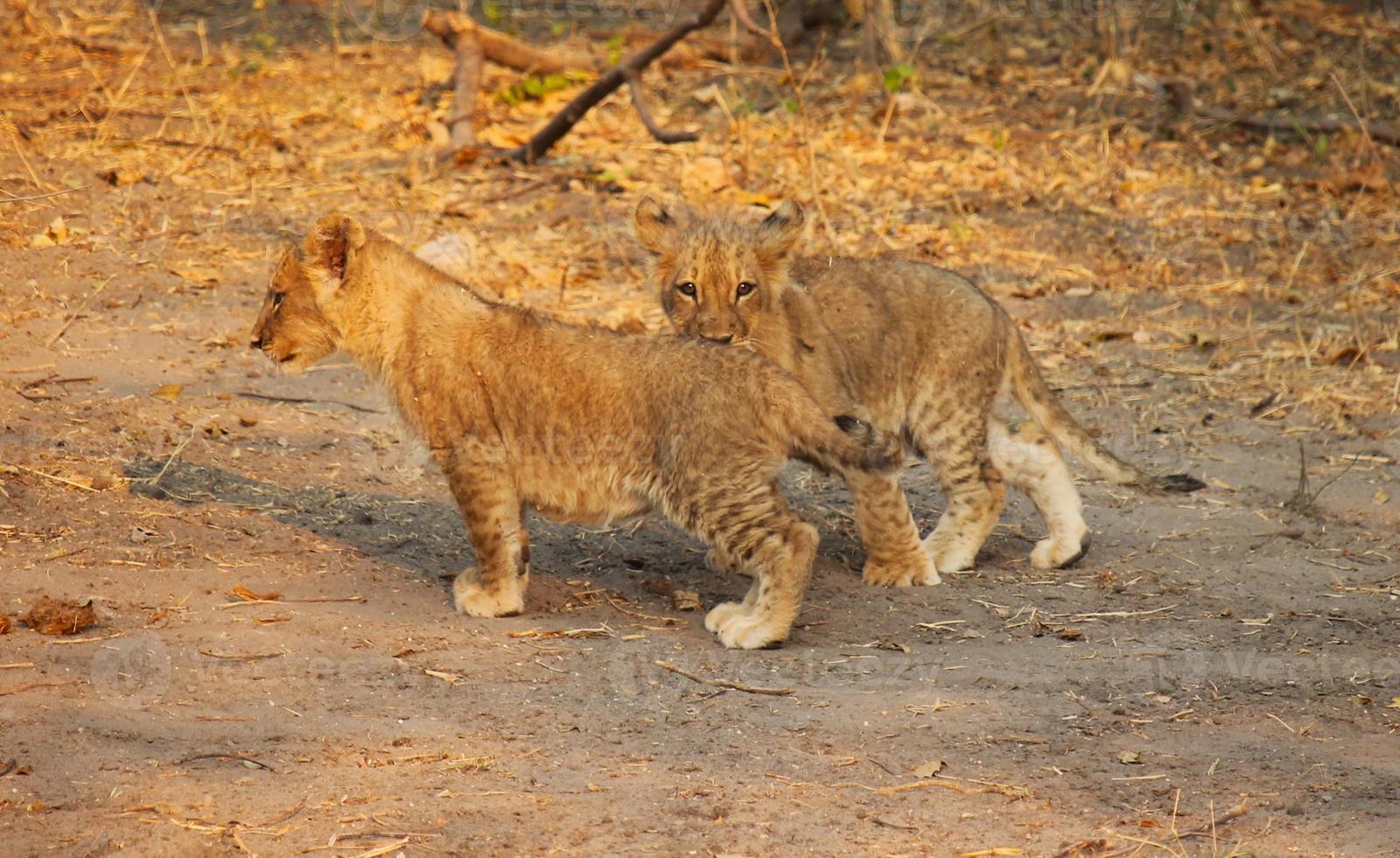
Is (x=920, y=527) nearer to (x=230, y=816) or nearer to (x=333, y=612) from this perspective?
(x=333, y=612)

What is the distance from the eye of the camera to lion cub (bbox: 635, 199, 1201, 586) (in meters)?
6.41

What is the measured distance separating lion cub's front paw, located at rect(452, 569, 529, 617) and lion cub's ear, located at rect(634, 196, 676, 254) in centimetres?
171

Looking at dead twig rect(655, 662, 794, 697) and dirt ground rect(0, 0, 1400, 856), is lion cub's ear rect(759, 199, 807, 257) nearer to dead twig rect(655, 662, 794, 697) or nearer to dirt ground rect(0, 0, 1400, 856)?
dirt ground rect(0, 0, 1400, 856)

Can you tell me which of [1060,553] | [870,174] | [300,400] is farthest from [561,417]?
[870,174]

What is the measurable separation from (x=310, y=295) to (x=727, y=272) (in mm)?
1678

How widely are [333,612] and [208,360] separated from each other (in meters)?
3.17

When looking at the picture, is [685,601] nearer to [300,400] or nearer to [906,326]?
[906,326]

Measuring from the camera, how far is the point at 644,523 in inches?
284

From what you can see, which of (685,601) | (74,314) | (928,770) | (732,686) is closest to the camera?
(928,770)

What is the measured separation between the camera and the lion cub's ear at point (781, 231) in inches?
256

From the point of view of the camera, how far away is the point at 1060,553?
22.1 ft

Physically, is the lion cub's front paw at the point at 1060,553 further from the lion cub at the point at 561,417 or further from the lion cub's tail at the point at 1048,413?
the lion cub at the point at 561,417

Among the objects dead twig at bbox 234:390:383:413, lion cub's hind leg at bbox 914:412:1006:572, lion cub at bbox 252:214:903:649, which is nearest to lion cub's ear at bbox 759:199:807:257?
lion cub at bbox 252:214:903:649

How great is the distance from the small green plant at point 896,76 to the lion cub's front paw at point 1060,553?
22.9ft
